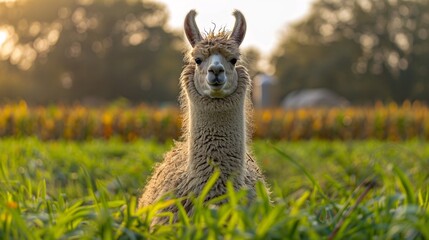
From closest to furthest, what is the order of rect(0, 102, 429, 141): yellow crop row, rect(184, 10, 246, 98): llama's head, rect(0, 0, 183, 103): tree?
rect(184, 10, 246, 98): llama's head
rect(0, 102, 429, 141): yellow crop row
rect(0, 0, 183, 103): tree

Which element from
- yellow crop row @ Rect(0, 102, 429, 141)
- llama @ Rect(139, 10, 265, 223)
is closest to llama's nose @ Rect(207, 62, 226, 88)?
llama @ Rect(139, 10, 265, 223)

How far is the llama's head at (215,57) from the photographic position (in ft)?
14.3

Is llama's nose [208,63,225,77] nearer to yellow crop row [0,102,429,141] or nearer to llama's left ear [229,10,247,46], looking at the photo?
llama's left ear [229,10,247,46]

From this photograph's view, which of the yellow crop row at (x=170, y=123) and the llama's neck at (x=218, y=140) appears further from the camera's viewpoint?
the yellow crop row at (x=170, y=123)

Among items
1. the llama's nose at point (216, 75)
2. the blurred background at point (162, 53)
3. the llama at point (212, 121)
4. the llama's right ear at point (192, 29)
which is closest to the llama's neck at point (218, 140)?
the llama at point (212, 121)

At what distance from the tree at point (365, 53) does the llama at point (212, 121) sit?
52472 mm

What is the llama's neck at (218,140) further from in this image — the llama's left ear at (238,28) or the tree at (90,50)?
the tree at (90,50)

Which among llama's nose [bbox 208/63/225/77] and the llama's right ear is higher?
the llama's right ear

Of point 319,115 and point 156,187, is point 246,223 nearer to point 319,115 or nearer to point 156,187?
point 156,187

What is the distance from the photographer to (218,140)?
443 centimetres

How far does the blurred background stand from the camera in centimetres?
5750

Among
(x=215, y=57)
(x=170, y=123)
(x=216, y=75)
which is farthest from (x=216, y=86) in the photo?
(x=170, y=123)

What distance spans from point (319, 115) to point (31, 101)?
3971cm

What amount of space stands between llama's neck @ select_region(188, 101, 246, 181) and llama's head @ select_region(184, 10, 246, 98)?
0.13 m
